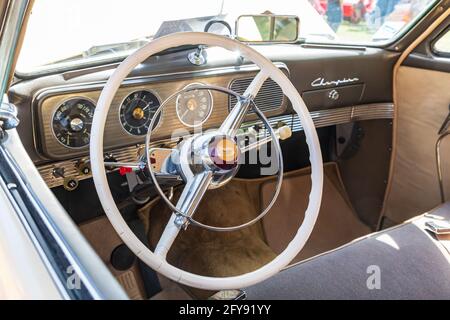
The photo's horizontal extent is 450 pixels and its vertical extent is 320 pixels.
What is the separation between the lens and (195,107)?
1520mm

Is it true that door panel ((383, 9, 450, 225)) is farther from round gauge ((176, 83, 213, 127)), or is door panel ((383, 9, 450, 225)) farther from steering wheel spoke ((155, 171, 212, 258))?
steering wheel spoke ((155, 171, 212, 258))

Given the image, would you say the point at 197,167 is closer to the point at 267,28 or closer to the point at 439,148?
the point at 267,28

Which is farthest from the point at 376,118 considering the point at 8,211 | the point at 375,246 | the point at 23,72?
the point at 8,211

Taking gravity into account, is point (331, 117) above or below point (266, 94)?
below

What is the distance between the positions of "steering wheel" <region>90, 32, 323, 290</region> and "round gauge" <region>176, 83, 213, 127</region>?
34 centimetres

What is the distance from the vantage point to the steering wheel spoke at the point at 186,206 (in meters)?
1.01

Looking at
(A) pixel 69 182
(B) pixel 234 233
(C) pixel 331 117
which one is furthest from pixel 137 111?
(C) pixel 331 117

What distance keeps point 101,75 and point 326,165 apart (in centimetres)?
138

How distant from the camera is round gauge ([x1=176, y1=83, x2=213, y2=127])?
4.87 feet

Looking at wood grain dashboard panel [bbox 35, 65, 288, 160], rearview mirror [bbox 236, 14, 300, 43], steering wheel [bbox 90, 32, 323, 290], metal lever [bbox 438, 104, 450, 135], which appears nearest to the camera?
steering wheel [bbox 90, 32, 323, 290]

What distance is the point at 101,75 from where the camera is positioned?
4.73 feet

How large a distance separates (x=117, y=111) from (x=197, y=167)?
18.2 inches

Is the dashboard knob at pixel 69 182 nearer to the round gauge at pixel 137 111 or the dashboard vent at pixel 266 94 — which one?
the round gauge at pixel 137 111

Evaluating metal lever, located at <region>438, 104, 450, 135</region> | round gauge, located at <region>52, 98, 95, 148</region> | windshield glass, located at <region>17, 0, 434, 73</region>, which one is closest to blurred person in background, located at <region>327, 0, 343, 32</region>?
windshield glass, located at <region>17, 0, 434, 73</region>
